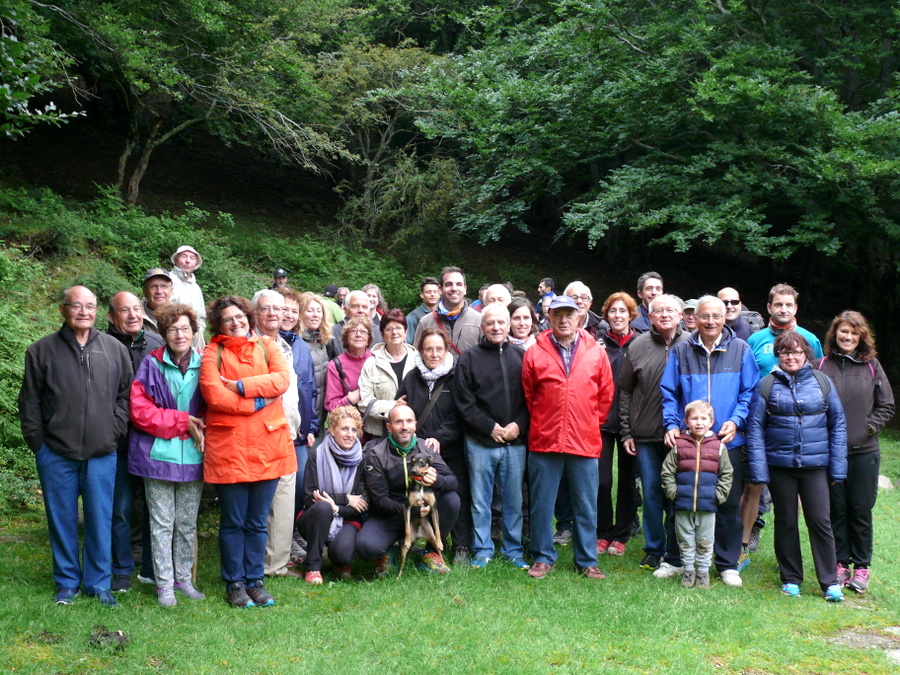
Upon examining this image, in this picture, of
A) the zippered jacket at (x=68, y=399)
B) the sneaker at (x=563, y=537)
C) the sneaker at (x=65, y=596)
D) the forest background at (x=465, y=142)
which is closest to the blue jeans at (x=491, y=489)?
the sneaker at (x=563, y=537)

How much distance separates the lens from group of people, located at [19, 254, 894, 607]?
5.01 metres

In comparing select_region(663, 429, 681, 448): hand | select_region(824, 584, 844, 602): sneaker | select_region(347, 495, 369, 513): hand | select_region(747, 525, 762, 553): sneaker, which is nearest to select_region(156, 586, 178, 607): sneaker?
select_region(347, 495, 369, 513): hand

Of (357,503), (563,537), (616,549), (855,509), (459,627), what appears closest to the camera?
(459,627)

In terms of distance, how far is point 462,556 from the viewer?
20.0ft

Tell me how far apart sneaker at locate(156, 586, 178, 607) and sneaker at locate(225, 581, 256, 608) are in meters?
0.33

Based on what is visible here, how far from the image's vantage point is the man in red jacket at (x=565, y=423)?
5820mm

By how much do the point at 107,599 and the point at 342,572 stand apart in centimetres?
159

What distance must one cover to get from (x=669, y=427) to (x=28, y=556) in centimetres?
485

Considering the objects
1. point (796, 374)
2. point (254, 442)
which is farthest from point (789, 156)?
point (254, 442)

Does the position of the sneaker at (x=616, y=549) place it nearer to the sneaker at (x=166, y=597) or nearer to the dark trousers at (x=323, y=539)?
the dark trousers at (x=323, y=539)

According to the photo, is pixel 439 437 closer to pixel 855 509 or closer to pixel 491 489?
pixel 491 489

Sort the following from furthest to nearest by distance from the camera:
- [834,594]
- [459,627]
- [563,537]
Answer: [563,537] < [834,594] < [459,627]

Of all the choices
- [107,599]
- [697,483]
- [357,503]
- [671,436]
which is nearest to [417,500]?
[357,503]

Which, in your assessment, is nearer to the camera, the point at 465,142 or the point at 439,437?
the point at 439,437
